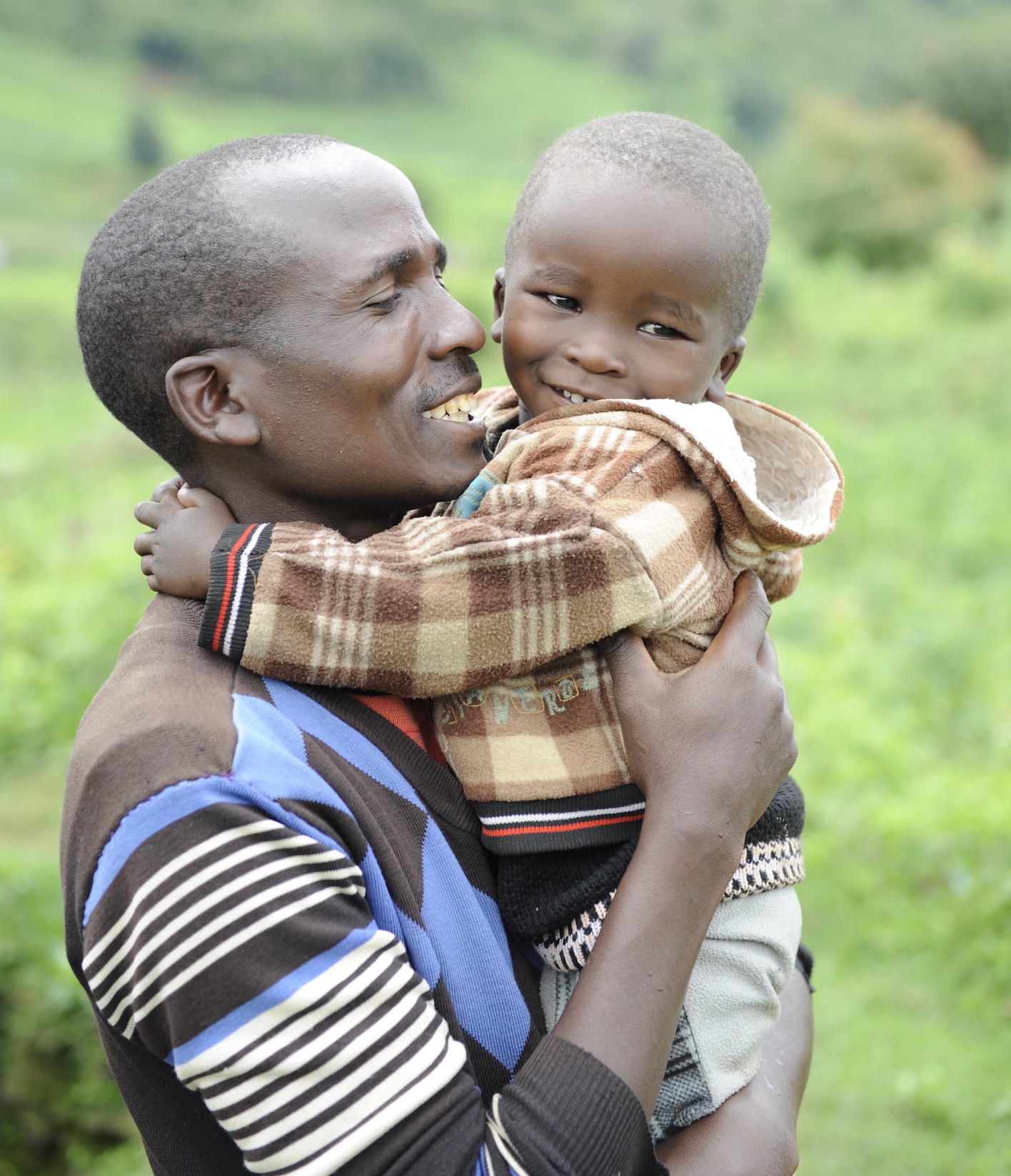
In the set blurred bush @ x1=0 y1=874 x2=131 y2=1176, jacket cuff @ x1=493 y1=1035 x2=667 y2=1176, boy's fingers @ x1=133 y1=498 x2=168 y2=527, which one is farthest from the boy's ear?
blurred bush @ x1=0 y1=874 x2=131 y2=1176

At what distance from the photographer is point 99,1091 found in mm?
3500

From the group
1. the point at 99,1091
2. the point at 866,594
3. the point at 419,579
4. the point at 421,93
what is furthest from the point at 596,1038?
the point at 421,93

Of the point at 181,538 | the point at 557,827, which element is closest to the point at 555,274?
the point at 181,538

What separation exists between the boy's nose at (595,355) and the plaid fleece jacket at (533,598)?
0.62ft

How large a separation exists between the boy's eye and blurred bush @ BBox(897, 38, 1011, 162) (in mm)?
30793

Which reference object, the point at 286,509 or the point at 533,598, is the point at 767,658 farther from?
the point at 286,509

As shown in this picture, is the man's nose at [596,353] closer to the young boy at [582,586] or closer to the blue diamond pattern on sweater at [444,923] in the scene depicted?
the young boy at [582,586]

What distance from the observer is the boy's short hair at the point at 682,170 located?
1875 mm

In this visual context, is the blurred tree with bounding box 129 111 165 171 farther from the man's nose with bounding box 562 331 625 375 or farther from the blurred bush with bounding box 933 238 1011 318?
the man's nose with bounding box 562 331 625 375

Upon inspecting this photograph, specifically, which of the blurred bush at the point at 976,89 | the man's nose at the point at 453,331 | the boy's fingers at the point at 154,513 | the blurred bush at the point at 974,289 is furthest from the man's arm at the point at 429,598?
the blurred bush at the point at 976,89

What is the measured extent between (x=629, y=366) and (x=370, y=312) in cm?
48

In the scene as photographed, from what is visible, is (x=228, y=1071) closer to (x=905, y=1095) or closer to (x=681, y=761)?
(x=681, y=761)

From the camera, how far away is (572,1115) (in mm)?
1249

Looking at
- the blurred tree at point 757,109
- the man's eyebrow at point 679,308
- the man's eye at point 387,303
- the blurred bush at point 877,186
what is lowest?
the blurred tree at point 757,109
